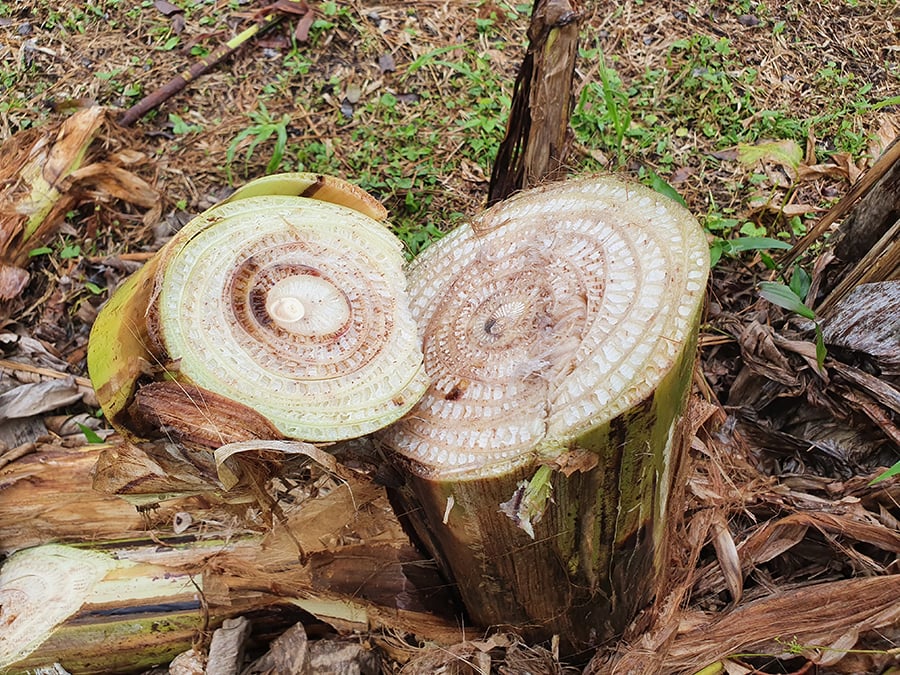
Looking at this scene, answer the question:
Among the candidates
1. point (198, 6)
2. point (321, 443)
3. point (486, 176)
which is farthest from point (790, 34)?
point (321, 443)

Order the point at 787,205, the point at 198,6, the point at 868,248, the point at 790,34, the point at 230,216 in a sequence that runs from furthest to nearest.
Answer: the point at 198,6
the point at 790,34
the point at 787,205
the point at 868,248
the point at 230,216

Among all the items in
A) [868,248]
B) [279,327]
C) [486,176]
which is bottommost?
[486,176]

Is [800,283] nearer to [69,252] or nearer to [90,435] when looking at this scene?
[90,435]

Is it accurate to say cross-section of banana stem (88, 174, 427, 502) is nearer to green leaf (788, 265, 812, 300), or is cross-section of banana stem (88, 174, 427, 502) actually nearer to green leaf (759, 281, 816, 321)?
green leaf (759, 281, 816, 321)

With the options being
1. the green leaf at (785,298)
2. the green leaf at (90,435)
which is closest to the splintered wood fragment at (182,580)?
the green leaf at (90,435)

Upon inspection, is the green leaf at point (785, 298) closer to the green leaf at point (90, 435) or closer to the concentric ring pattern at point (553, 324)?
the concentric ring pattern at point (553, 324)

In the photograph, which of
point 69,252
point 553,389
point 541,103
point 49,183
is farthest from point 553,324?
point 49,183

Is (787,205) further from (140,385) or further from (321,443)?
(140,385)

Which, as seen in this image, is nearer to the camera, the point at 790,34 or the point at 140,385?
the point at 140,385
